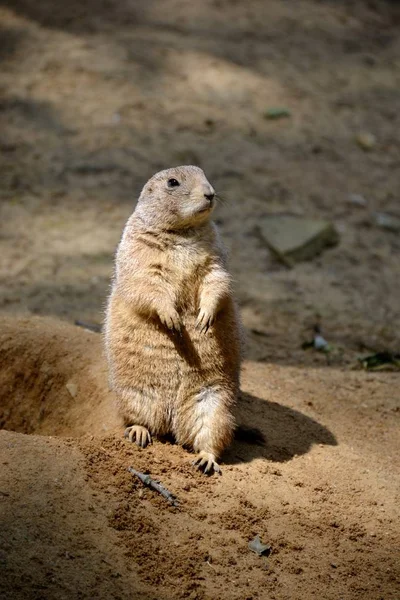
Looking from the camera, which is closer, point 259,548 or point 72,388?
point 259,548

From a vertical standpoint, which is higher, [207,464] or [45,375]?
[207,464]

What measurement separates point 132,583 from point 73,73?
7.25m

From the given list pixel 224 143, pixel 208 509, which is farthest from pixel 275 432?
pixel 224 143

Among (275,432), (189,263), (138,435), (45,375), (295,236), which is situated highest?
(189,263)

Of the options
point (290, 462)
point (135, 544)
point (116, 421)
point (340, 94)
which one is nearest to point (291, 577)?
point (135, 544)

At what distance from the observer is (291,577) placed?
3428mm

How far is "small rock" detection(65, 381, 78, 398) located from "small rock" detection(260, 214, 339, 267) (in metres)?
2.91

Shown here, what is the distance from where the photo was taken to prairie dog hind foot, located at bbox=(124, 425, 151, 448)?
4.25 m

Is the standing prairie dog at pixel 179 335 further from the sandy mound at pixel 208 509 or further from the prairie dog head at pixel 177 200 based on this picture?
the sandy mound at pixel 208 509

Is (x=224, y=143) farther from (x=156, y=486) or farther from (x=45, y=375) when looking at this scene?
(x=156, y=486)

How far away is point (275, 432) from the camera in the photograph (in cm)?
467

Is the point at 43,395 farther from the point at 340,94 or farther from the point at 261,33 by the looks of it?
the point at 261,33

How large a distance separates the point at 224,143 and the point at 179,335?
16.5 ft

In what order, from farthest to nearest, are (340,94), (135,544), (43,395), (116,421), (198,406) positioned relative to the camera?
(340,94) → (43,395) → (116,421) → (198,406) → (135,544)
